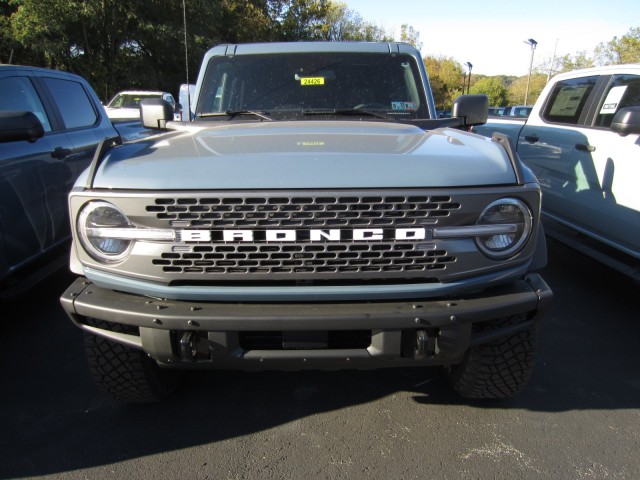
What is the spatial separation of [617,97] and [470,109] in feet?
5.99

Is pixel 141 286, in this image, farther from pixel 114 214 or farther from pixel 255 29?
pixel 255 29

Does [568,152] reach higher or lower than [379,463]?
higher

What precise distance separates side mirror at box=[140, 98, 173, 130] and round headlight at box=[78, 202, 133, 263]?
1.52 m

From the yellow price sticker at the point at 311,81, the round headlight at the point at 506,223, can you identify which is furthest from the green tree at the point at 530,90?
the round headlight at the point at 506,223

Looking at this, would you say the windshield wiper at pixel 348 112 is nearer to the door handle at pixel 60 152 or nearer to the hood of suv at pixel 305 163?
the hood of suv at pixel 305 163

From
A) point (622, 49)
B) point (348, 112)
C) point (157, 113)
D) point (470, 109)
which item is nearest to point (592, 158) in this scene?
point (470, 109)

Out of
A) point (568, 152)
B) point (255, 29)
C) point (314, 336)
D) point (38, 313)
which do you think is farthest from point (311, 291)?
point (255, 29)

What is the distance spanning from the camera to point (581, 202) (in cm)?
444

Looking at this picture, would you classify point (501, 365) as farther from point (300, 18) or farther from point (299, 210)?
point (300, 18)

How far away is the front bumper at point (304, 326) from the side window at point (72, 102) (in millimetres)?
3075

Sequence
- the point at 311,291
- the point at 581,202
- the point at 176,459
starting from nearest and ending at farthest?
the point at 311,291
the point at 176,459
the point at 581,202

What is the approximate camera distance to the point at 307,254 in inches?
81.3

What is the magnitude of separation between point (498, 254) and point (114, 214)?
1645 millimetres

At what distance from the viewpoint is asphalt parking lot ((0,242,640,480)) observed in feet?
7.64
